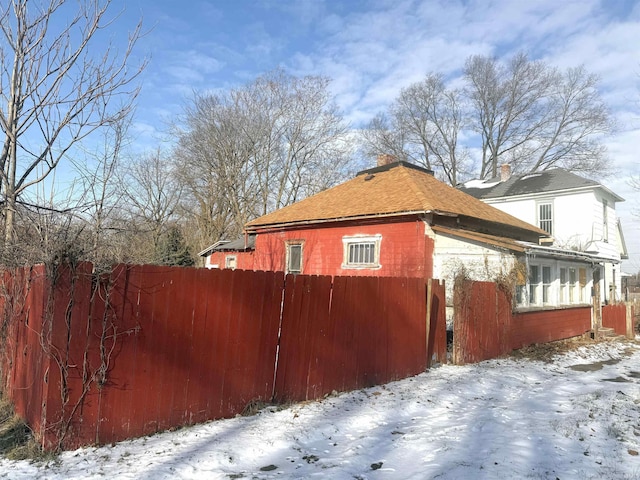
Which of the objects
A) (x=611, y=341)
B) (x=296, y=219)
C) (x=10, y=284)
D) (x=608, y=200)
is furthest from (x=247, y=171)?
(x=10, y=284)

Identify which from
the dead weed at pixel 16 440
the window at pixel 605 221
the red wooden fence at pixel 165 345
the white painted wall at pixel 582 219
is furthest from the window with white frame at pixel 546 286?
the dead weed at pixel 16 440

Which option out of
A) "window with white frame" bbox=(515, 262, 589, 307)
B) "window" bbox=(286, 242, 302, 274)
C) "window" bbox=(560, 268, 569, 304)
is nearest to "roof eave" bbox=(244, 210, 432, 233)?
"window" bbox=(286, 242, 302, 274)

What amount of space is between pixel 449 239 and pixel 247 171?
80.8 ft

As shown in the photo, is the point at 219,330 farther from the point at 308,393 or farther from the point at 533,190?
the point at 533,190

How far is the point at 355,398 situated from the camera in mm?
6602

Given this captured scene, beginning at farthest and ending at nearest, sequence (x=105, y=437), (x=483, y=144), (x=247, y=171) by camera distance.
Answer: (x=483, y=144) → (x=247, y=171) → (x=105, y=437)

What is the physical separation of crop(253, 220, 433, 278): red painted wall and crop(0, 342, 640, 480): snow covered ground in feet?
18.8

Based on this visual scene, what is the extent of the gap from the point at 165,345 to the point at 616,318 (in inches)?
682

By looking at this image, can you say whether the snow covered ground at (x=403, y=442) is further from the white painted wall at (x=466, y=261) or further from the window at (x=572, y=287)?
the window at (x=572, y=287)

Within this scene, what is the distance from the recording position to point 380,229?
13719 mm

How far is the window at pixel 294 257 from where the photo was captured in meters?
16.4

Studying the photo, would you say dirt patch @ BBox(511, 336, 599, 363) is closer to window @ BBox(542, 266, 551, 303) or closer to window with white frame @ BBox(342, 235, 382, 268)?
window @ BBox(542, 266, 551, 303)

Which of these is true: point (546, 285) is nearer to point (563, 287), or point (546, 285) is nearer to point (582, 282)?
point (563, 287)

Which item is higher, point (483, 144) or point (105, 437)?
point (483, 144)
